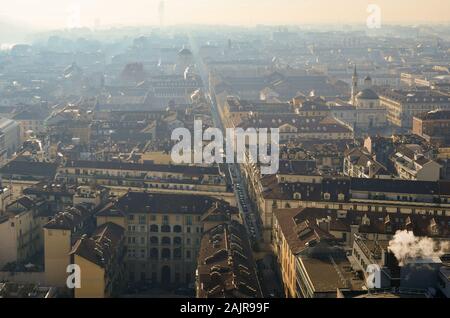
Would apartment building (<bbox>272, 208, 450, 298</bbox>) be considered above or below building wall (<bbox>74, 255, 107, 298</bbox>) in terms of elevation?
above

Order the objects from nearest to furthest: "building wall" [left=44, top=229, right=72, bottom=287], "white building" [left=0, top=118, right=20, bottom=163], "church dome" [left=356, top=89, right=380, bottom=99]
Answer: "building wall" [left=44, top=229, right=72, bottom=287] < "white building" [left=0, top=118, right=20, bottom=163] < "church dome" [left=356, top=89, right=380, bottom=99]

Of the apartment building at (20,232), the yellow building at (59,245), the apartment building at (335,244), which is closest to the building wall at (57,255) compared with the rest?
the yellow building at (59,245)

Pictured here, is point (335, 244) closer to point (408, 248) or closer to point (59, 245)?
point (408, 248)

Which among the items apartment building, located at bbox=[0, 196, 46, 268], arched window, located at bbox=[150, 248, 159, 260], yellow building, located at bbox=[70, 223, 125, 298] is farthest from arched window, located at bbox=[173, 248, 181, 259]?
apartment building, located at bbox=[0, 196, 46, 268]

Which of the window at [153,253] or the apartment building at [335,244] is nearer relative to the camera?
the apartment building at [335,244]

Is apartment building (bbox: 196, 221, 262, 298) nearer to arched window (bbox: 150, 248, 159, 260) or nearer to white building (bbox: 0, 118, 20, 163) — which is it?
arched window (bbox: 150, 248, 159, 260)

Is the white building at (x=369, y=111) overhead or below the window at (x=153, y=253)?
overhead

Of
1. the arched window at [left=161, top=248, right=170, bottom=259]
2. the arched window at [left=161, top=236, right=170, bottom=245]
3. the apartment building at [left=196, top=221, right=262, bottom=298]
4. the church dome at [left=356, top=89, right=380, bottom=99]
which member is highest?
the church dome at [left=356, top=89, right=380, bottom=99]

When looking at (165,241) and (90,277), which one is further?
(165,241)

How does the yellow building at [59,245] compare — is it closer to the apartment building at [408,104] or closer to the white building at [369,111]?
the white building at [369,111]

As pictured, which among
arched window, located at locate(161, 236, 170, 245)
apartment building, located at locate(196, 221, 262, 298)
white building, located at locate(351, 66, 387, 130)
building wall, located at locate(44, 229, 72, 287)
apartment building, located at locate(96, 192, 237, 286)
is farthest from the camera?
white building, located at locate(351, 66, 387, 130)

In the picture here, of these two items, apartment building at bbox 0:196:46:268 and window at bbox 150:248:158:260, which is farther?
window at bbox 150:248:158:260

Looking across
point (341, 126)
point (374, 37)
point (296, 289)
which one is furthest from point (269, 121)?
point (374, 37)

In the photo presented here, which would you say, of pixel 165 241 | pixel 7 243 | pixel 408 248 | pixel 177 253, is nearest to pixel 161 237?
pixel 165 241
